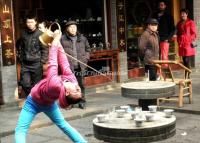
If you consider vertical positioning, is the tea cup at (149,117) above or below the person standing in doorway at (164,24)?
below

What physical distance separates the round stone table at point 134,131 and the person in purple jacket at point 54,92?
1.13ft

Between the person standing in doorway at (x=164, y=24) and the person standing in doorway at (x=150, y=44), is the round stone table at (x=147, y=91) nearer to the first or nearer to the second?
the person standing in doorway at (x=150, y=44)

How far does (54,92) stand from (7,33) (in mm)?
5103

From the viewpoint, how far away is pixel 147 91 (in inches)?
336

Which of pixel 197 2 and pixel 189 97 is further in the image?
pixel 197 2

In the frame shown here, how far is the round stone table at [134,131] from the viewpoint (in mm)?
5887

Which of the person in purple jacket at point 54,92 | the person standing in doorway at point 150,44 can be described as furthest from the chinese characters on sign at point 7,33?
the person in purple jacket at point 54,92

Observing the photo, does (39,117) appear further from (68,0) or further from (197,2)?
(197,2)

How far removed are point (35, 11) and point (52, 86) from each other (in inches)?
259

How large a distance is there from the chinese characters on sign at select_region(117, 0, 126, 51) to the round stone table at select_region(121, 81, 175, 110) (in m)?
4.39

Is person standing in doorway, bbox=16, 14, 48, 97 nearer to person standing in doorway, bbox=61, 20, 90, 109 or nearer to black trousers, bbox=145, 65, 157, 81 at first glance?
person standing in doorway, bbox=61, 20, 90, 109

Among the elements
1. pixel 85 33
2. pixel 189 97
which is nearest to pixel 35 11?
pixel 85 33

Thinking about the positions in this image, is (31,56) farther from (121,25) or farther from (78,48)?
(121,25)

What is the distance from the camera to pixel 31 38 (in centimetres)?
973
